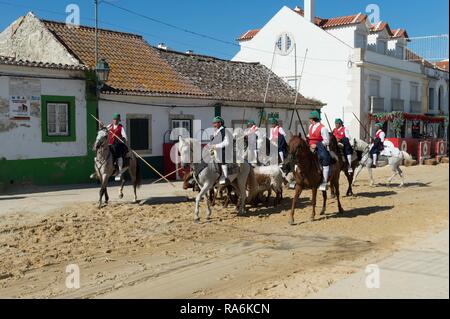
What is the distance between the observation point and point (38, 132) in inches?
648

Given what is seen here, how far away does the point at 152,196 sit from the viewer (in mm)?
14875

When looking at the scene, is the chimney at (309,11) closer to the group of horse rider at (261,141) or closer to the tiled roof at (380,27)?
the tiled roof at (380,27)

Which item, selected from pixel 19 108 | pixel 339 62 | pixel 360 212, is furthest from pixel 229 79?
pixel 360 212

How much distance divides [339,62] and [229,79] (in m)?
10.3

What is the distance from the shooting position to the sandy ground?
6.47m

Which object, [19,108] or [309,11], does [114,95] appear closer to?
[19,108]

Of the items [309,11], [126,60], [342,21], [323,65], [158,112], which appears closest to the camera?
[158,112]

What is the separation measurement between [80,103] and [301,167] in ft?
31.7

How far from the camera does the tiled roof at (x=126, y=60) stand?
19.6 metres

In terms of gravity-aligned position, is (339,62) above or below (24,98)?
above

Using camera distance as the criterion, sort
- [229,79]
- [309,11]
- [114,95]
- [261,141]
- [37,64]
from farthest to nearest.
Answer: [309,11] < [229,79] < [114,95] < [37,64] < [261,141]

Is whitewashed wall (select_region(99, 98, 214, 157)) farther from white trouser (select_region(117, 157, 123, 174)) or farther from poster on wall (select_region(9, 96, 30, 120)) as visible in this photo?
white trouser (select_region(117, 157, 123, 174))
